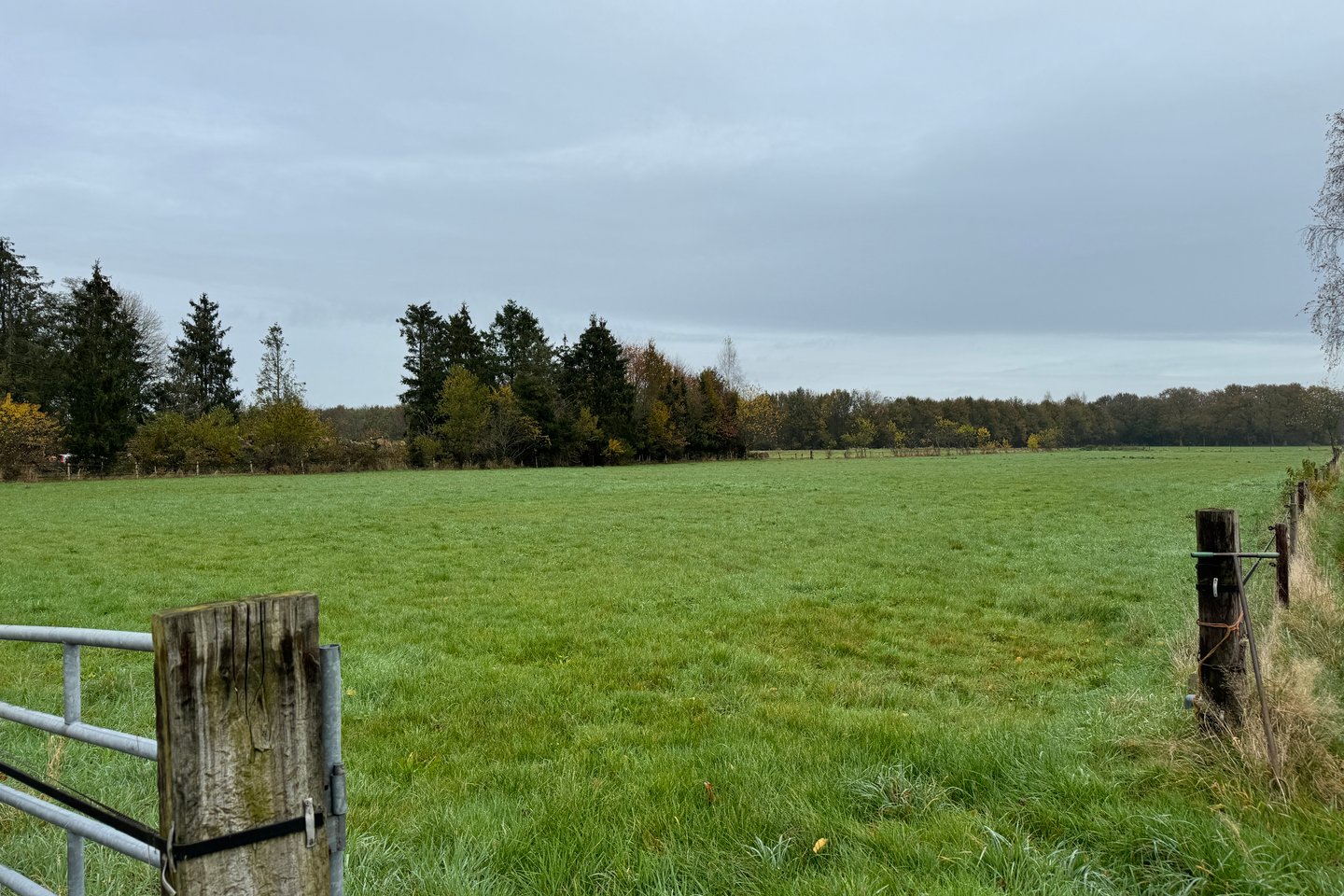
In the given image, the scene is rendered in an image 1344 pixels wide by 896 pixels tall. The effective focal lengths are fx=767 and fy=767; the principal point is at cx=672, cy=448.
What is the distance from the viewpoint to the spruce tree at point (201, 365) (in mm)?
63531

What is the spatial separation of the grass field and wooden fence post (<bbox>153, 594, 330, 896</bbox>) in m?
1.89

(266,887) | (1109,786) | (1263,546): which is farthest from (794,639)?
(1263,546)

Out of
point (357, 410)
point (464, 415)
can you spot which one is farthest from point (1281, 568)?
point (357, 410)

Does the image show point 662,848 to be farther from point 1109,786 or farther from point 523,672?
point 523,672

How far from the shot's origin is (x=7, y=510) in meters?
24.5

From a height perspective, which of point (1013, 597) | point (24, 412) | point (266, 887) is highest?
point (24, 412)

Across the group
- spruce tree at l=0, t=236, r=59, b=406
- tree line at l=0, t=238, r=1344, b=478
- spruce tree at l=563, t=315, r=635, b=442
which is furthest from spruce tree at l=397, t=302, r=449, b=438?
spruce tree at l=0, t=236, r=59, b=406

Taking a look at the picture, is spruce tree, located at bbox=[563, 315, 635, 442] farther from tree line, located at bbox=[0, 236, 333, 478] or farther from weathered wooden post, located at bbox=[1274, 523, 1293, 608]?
weathered wooden post, located at bbox=[1274, 523, 1293, 608]

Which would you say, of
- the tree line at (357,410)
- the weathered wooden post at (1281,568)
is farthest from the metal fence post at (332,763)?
the tree line at (357,410)

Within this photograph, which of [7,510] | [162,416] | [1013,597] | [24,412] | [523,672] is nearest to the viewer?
[523,672]

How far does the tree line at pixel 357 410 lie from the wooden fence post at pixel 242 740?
2043 inches

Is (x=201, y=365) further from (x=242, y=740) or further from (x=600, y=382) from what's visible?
(x=242, y=740)

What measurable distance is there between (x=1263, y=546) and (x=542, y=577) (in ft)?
38.2

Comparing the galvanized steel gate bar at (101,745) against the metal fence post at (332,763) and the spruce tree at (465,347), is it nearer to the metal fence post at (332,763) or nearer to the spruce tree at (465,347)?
the metal fence post at (332,763)
